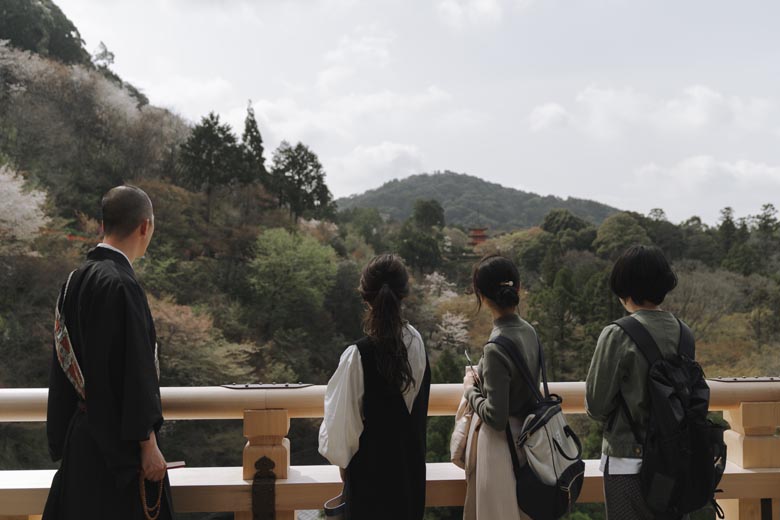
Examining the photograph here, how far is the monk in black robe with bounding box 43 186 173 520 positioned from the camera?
1164mm

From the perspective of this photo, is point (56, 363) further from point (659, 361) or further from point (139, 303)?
point (659, 361)

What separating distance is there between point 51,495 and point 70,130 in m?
20.1

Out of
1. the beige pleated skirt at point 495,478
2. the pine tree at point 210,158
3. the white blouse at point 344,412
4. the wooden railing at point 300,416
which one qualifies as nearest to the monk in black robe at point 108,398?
the wooden railing at point 300,416

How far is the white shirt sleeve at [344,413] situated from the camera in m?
1.31

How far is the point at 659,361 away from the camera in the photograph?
1.25 metres

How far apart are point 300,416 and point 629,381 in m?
0.79

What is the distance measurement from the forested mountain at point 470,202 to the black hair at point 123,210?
30616 millimetres

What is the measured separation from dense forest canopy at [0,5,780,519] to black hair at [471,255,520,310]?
9.90m

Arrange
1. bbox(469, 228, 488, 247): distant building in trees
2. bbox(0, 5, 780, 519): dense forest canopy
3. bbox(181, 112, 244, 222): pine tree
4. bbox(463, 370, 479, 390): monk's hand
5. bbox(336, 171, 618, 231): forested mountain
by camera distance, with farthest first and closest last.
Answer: bbox(336, 171, 618, 231): forested mountain
bbox(469, 228, 488, 247): distant building in trees
bbox(181, 112, 244, 222): pine tree
bbox(0, 5, 780, 519): dense forest canopy
bbox(463, 370, 479, 390): monk's hand

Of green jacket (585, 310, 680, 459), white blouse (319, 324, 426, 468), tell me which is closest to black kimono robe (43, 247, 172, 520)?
white blouse (319, 324, 426, 468)

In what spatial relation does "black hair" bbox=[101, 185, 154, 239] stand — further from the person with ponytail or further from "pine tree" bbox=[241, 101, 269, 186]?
"pine tree" bbox=[241, 101, 269, 186]

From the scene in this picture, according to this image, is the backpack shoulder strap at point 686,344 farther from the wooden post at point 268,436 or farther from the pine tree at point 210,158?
the pine tree at point 210,158

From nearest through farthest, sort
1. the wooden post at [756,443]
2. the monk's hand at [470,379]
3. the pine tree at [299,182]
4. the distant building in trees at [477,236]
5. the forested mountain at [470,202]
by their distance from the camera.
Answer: the monk's hand at [470,379] < the wooden post at [756,443] < the pine tree at [299,182] < the distant building in trees at [477,236] < the forested mountain at [470,202]

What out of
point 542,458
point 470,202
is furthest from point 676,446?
point 470,202
